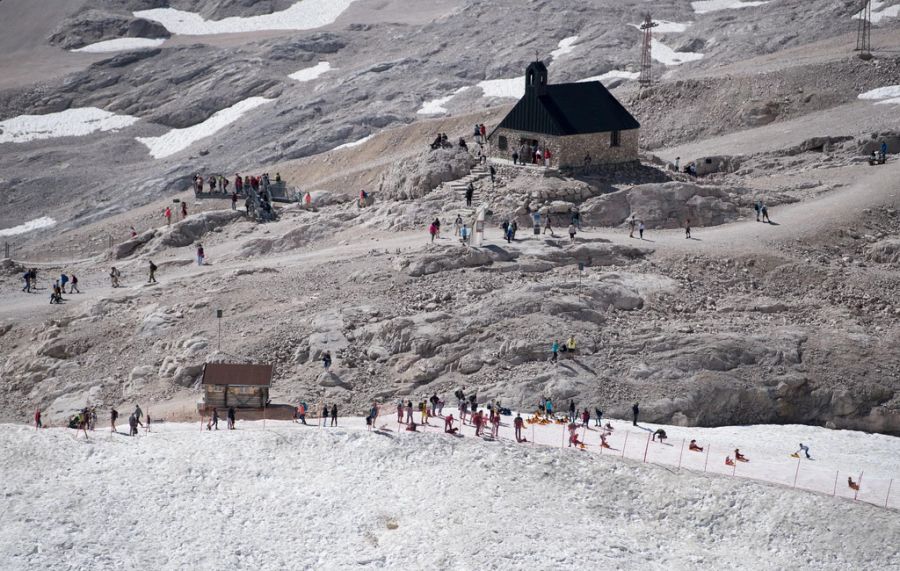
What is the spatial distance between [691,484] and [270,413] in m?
14.6

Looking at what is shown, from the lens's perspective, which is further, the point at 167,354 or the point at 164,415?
the point at 167,354

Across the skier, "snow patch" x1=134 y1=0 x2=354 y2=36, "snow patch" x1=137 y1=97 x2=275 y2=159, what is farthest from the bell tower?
"snow patch" x1=134 y1=0 x2=354 y2=36

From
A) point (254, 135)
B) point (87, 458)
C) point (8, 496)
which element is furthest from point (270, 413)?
point (254, 135)

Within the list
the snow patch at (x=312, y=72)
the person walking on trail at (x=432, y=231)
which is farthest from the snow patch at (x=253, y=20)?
the person walking on trail at (x=432, y=231)

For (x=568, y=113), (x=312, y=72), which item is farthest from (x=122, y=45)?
(x=568, y=113)

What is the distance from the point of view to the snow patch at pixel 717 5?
348 feet

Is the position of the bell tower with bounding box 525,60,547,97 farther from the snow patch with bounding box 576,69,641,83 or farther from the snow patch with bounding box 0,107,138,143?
the snow patch with bounding box 0,107,138,143

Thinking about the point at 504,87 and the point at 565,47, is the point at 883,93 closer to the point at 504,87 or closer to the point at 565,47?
the point at 504,87

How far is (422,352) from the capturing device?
45.1 meters

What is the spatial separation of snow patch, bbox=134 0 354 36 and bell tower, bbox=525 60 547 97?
6709cm

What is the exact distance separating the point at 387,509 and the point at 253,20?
99.9 meters

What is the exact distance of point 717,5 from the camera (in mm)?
108125

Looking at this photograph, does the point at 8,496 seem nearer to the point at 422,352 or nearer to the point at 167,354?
the point at 167,354

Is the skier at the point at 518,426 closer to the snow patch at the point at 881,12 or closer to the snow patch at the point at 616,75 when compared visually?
the snow patch at the point at 616,75
